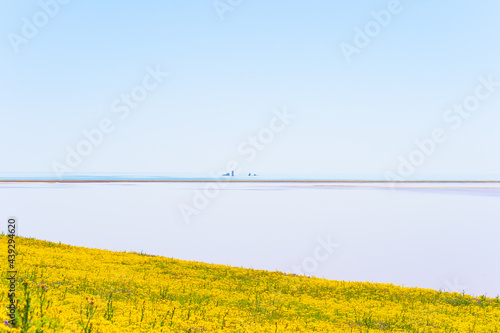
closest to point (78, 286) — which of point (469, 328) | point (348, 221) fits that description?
point (469, 328)

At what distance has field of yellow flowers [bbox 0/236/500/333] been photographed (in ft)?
33.1

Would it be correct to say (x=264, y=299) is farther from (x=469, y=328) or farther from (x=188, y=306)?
(x=469, y=328)

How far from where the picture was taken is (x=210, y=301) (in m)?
14.1

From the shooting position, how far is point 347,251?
3188 cm
